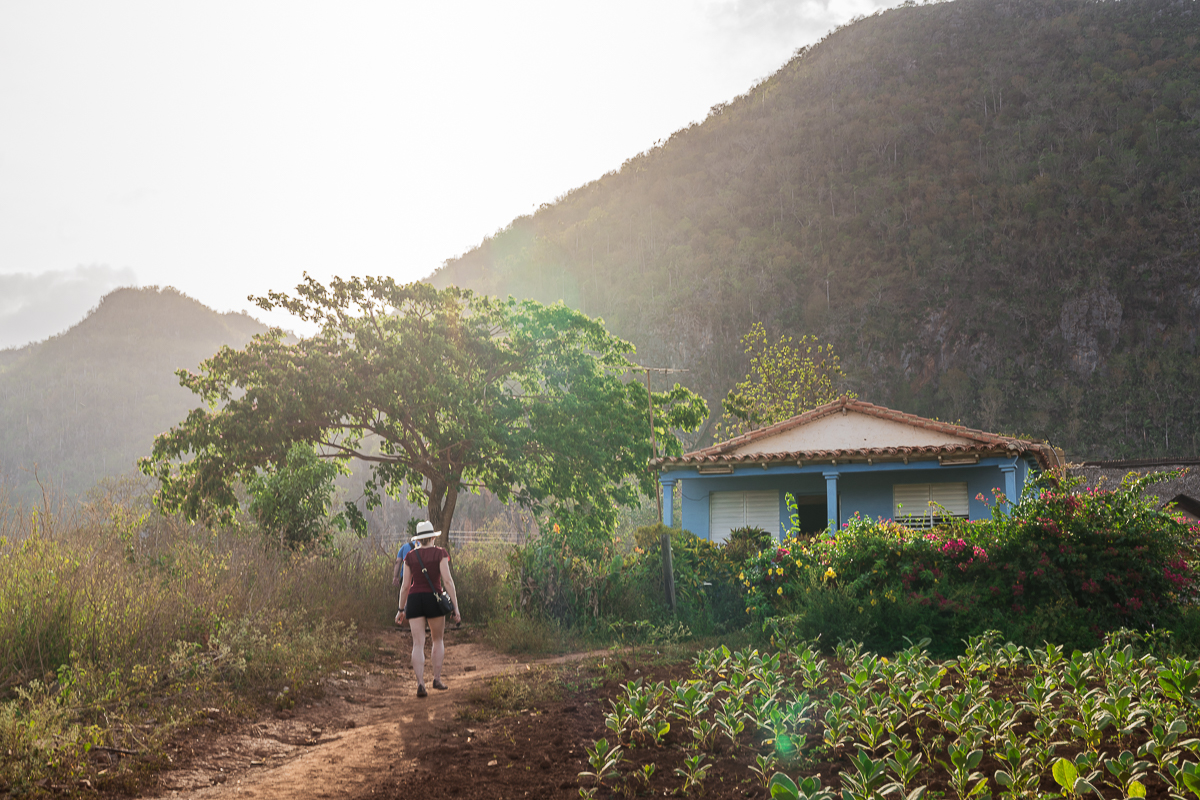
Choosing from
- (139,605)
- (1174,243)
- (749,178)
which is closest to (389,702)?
(139,605)

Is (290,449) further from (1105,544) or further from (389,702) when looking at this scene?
(1105,544)

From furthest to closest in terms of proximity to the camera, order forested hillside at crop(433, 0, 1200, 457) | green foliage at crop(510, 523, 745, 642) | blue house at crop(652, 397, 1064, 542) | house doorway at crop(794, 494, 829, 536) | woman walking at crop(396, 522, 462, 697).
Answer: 1. forested hillside at crop(433, 0, 1200, 457)
2. house doorway at crop(794, 494, 829, 536)
3. blue house at crop(652, 397, 1064, 542)
4. green foliage at crop(510, 523, 745, 642)
5. woman walking at crop(396, 522, 462, 697)

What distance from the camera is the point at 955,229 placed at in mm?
64875

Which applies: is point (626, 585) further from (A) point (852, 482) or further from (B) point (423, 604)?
(A) point (852, 482)

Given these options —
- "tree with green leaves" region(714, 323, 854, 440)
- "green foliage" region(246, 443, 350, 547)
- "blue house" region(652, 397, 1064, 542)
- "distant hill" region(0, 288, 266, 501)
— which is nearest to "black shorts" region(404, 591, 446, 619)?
"green foliage" region(246, 443, 350, 547)

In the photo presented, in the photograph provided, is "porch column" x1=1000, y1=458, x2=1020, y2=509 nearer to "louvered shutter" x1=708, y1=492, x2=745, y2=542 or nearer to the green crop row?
"louvered shutter" x1=708, y1=492, x2=745, y2=542

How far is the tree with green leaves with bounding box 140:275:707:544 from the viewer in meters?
17.8

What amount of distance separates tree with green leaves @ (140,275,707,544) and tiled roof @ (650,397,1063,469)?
178 cm

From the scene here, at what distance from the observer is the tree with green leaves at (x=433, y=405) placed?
58.3ft

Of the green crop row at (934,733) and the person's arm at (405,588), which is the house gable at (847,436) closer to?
the person's arm at (405,588)

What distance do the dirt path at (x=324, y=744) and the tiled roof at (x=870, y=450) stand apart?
9.85 metres

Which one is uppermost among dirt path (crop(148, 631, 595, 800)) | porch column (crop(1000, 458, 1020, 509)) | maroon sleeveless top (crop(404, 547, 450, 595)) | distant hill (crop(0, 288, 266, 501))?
distant hill (crop(0, 288, 266, 501))

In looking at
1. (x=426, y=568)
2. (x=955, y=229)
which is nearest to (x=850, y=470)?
(x=426, y=568)

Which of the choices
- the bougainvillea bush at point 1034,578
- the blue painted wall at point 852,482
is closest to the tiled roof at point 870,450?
the blue painted wall at point 852,482
